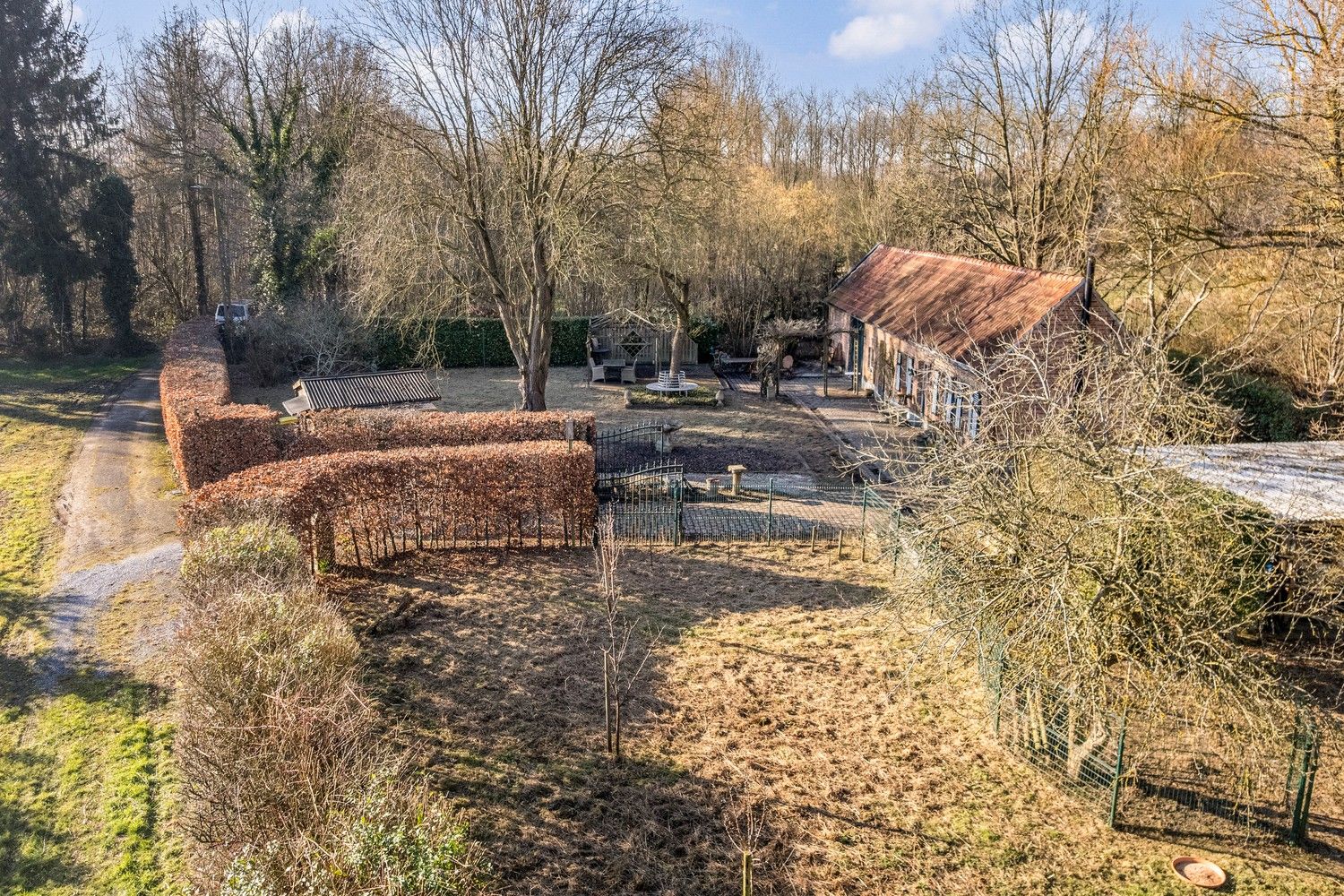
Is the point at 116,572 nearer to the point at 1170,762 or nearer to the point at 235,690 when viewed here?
the point at 235,690

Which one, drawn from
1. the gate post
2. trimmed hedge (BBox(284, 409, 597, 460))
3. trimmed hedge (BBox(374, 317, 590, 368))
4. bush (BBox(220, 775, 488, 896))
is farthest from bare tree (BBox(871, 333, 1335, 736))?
trimmed hedge (BBox(374, 317, 590, 368))

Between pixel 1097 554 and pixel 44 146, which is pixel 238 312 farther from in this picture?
pixel 1097 554

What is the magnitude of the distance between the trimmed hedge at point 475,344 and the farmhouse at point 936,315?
32.5 feet

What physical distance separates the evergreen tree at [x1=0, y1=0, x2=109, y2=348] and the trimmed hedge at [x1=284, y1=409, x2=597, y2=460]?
67.3 feet

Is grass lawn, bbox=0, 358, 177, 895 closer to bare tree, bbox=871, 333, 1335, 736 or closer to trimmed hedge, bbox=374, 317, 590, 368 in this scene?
bare tree, bbox=871, 333, 1335, 736

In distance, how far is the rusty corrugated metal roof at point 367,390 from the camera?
22.0 m

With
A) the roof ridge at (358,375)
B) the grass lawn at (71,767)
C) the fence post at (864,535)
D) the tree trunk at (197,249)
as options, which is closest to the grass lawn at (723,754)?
the fence post at (864,535)

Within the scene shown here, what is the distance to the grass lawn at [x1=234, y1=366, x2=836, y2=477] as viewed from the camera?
20.4 meters

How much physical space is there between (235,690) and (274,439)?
1032 cm

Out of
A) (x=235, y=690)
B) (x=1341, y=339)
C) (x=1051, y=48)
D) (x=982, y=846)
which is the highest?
(x=1051, y=48)

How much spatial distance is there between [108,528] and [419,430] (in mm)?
5629

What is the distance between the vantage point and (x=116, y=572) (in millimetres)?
13320

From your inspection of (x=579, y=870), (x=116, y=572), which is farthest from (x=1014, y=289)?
(x=116, y=572)

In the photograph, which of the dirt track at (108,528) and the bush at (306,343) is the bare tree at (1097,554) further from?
the bush at (306,343)
